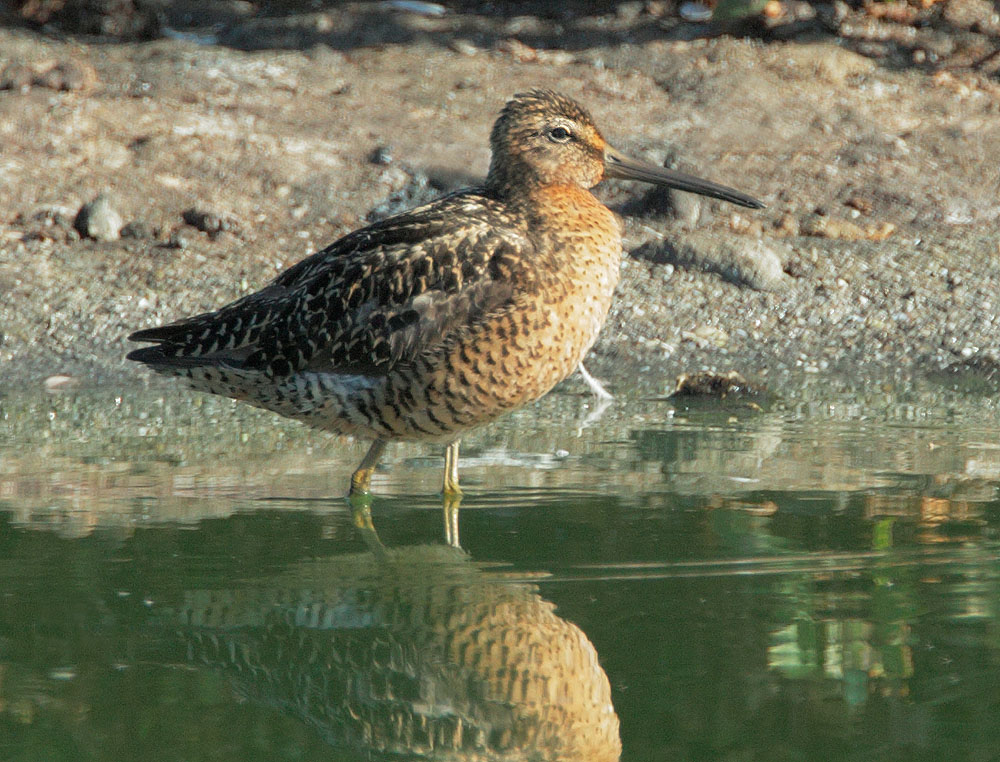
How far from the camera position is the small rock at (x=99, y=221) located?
25.8 ft

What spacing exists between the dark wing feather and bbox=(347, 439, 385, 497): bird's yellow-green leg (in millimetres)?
322

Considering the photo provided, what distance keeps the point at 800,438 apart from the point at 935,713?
8.59 ft

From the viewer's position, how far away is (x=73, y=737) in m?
3.03

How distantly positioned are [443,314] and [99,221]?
3.63m

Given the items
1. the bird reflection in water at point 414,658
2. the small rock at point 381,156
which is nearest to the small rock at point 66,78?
the small rock at point 381,156

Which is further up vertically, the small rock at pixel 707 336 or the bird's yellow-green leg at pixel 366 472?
the small rock at pixel 707 336

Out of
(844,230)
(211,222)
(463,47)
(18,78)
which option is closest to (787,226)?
(844,230)

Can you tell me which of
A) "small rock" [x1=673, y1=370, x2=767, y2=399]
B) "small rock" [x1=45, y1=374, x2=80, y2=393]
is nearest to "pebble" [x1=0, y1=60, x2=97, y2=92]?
"small rock" [x1=45, y1=374, x2=80, y2=393]

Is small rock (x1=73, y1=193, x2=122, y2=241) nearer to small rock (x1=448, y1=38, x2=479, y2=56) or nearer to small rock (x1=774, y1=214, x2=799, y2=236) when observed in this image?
small rock (x1=448, y1=38, x2=479, y2=56)

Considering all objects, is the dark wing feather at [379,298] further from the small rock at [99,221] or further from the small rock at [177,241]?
the small rock at [99,221]

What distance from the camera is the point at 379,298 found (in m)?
5.02

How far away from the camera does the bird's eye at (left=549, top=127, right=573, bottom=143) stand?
5.41 meters

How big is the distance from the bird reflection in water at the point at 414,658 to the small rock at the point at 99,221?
4.15 metres

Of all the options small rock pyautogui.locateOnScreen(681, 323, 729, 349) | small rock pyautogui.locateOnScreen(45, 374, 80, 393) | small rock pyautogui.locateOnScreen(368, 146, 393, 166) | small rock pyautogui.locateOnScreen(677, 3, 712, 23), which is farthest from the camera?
small rock pyautogui.locateOnScreen(677, 3, 712, 23)
